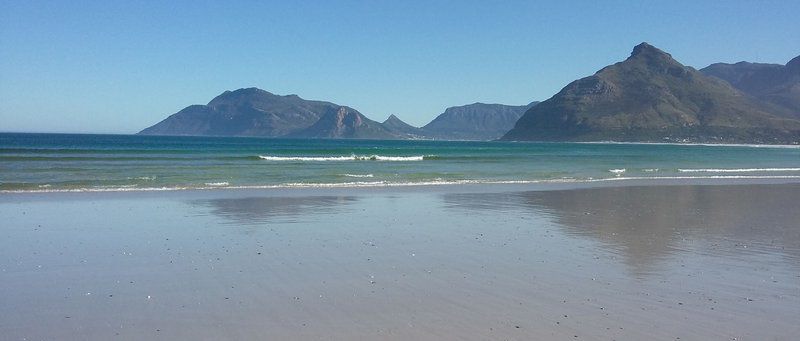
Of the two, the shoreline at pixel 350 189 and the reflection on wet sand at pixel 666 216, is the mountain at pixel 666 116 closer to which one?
the shoreline at pixel 350 189

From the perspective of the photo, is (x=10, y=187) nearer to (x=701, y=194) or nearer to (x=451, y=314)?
(x=451, y=314)

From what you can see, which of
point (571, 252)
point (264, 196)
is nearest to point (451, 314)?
point (571, 252)

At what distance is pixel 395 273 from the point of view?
34.1 feet

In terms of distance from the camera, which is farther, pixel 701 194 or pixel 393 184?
pixel 393 184

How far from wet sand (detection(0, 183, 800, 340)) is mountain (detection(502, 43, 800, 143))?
14507 centimetres

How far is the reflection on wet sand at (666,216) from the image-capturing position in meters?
13.1

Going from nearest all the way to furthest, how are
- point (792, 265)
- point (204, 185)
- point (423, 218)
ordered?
point (792, 265), point (423, 218), point (204, 185)

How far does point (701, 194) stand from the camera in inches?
1011

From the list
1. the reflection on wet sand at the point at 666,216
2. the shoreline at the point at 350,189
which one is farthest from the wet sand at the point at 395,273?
the shoreline at the point at 350,189

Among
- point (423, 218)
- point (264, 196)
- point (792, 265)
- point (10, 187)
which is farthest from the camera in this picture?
point (10, 187)

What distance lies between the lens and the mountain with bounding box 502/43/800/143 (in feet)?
496

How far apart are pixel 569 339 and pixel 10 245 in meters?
11.0

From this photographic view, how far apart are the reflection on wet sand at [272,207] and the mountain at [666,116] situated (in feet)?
470

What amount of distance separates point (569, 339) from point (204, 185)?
22.6 metres
